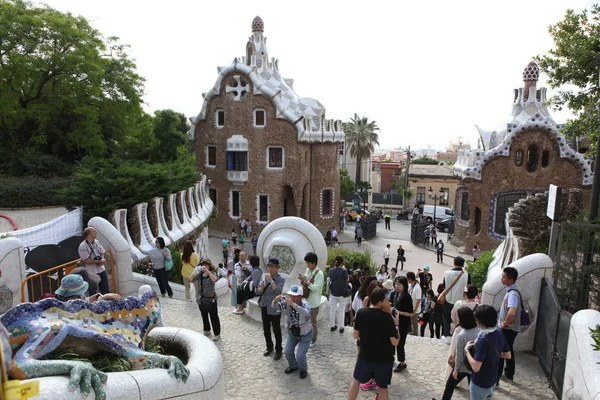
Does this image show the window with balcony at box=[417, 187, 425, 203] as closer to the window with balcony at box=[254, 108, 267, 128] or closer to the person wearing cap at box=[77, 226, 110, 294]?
the window with balcony at box=[254, 108, 267, 128]

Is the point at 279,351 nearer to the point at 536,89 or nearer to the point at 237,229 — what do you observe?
the point at 237,229

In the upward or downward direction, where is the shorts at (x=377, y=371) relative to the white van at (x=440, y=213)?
upward

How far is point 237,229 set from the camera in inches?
1104

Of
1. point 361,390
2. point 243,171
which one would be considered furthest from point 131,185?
point 243,171

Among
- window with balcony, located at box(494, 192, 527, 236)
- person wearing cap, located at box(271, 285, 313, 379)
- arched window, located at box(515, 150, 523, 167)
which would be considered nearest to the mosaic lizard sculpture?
person wearing cap, located at box(271, 285, 313, 379)

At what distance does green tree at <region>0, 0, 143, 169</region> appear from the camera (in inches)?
733

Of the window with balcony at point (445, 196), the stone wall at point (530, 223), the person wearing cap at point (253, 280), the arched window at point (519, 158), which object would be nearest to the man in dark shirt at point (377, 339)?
the person wearing cap at point (253, 280)

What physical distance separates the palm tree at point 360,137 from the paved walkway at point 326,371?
38.9 meters

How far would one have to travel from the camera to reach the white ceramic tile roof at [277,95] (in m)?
26.4

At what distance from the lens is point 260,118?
27.0 meters

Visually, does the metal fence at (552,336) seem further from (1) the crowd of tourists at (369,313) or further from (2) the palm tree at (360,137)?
(2) the palm tree at (360,137)

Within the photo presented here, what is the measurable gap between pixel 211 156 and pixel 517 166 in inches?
686

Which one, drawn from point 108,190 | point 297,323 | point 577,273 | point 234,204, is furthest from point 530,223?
point 234,204

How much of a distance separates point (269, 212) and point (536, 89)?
16.3 meters
